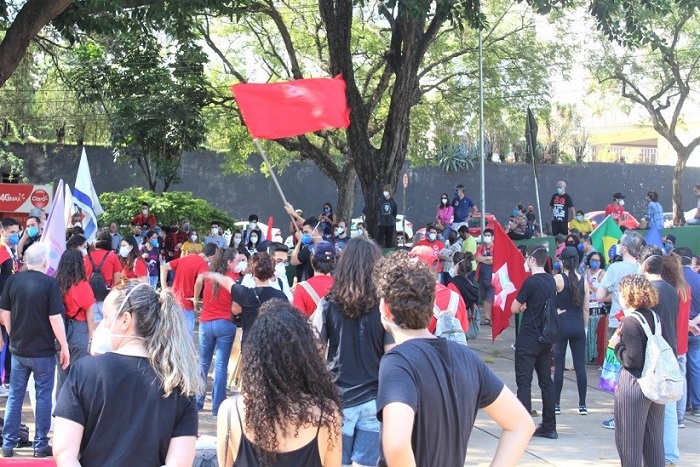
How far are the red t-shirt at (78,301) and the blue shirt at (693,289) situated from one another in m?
5.81

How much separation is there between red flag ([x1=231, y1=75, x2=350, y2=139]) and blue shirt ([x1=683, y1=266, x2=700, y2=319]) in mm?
4363

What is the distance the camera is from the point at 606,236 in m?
14.9

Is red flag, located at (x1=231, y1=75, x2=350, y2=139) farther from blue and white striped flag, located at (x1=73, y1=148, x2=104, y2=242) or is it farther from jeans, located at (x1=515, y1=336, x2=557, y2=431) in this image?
jeans, located at (x1=515, y1=336, x2=557, y2=431)

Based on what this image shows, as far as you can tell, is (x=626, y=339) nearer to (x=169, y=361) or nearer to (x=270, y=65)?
(x=169, y=361)

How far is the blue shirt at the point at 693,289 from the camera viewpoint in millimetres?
9391

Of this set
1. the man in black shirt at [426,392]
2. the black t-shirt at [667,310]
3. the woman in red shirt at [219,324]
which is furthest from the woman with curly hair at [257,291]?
the man in black shirt at [426,392]

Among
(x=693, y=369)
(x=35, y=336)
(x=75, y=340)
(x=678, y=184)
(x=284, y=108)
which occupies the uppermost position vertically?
(x=284, y=108)

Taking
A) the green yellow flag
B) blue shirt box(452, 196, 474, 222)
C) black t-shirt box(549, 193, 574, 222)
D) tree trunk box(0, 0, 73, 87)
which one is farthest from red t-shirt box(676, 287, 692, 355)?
blue shirt box(452, 196, 474, 222)

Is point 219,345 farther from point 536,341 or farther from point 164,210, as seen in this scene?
point 164,210

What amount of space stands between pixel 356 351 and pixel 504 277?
19.0ft

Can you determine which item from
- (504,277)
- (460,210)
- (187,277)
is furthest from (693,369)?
(460,210)

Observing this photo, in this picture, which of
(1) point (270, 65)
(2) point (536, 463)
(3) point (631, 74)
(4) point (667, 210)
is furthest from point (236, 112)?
(4) point (667, 210)

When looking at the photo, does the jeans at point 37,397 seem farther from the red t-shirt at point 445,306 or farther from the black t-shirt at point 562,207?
the black t-shirt at point 562,207

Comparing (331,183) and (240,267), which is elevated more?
(331,183)
